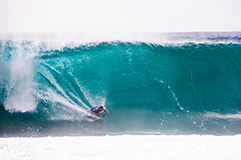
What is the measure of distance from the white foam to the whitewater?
2 cm

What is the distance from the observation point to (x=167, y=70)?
5691 millimetres

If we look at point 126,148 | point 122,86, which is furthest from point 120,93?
point 126,148

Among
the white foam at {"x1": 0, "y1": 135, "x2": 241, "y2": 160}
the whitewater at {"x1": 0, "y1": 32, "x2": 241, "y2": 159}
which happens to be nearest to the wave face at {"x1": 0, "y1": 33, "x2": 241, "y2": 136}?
the whitewater at {"x1": 0, "y1": 32, "x2": 241, "y2": 159}

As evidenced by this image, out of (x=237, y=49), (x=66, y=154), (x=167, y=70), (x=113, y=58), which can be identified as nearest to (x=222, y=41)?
(x=237, y=49)

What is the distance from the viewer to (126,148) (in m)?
3.28

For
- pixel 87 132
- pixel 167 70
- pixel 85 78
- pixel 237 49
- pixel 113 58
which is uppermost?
pixel 237 49

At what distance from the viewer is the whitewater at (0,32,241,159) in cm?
353

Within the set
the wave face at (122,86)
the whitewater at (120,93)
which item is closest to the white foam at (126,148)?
the whitewater at (120,93)

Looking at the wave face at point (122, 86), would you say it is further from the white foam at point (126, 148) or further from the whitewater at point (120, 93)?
the white foam at point (126, 148)

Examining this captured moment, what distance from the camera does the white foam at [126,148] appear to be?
3.04m

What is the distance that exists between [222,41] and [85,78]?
6.37 m

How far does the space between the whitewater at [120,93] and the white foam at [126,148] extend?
0.08ft

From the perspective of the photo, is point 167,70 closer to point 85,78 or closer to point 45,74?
point 85,78

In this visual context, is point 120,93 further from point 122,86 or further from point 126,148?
point 126,148
